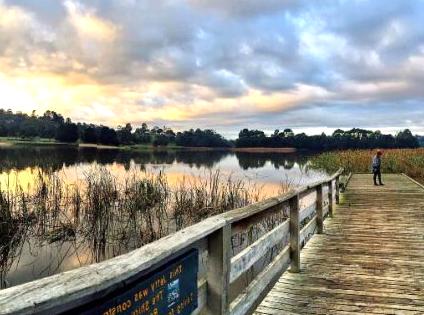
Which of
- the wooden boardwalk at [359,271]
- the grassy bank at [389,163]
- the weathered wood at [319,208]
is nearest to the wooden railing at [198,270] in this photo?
the wooden boardwalk at [359,271]

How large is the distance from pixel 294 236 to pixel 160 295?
4052mm

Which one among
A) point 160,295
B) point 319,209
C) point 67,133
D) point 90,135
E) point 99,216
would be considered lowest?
point 99,216

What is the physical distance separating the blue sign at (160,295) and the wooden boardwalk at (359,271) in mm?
2044

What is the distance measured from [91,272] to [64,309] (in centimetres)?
23

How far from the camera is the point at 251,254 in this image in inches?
174

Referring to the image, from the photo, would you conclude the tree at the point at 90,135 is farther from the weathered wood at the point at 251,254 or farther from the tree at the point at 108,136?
the weathered wood at the point at 251,254

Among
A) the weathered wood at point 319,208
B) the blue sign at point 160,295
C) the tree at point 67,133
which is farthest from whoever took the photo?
the tree at point 67,133

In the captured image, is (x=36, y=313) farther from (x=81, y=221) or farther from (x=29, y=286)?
(x=81, y=221)

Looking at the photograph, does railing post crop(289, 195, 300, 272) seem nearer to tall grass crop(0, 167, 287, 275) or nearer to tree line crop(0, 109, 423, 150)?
tall grass crop(0, 167, 287, 275)

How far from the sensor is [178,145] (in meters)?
124

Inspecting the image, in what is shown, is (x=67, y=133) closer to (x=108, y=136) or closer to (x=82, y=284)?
(x=108, y=136)

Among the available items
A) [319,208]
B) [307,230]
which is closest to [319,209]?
[319,208]

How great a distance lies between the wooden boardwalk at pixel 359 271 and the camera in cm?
480

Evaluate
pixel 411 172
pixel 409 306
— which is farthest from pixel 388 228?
pixel 411 172
